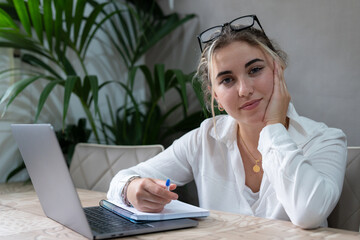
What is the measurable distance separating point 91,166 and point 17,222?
0.93 metres

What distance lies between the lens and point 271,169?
1171 mm

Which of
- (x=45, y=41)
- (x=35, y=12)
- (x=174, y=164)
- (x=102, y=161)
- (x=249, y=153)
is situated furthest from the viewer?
(x=45, y=41)

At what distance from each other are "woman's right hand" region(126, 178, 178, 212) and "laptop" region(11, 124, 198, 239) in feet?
0.21

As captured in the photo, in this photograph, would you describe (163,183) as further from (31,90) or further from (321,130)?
(31,90)

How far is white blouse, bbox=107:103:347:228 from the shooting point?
1083 millimetres

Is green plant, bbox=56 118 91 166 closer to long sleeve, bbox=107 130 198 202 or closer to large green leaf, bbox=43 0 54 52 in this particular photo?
large green leaf, bbox=43 0 54 52

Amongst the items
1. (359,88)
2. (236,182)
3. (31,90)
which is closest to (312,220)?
(236,182)

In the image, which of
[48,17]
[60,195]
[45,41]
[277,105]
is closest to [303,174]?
[277,105]

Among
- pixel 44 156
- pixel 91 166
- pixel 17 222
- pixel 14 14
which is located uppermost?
pixel 14 14

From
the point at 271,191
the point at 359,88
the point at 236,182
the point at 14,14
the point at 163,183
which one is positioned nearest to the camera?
the point at 163,183

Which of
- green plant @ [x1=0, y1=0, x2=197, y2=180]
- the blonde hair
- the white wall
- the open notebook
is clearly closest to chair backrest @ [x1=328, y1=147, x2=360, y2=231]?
the blonde hair

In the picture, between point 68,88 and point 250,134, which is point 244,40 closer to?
point 250,134

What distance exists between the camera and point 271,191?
1373 mm

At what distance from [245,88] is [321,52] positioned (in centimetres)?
102
